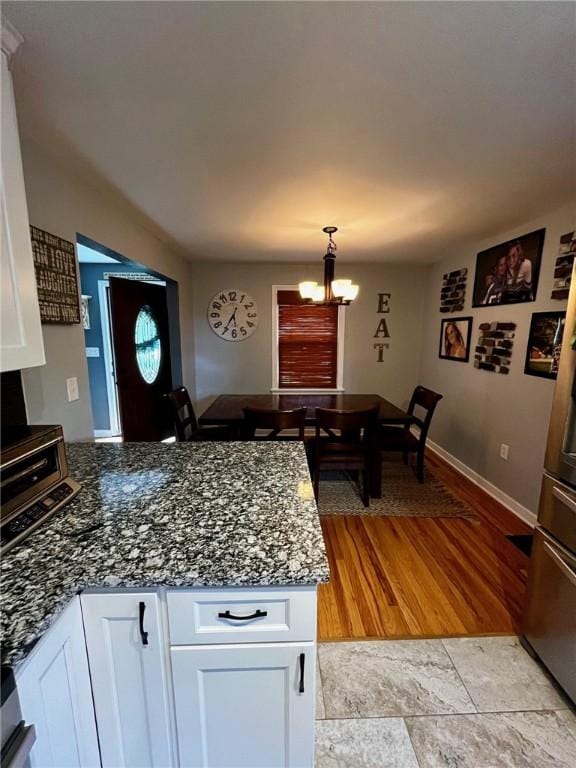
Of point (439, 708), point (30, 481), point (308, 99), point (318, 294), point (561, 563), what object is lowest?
point (439, 708)

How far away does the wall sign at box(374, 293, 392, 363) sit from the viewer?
13.9 feet

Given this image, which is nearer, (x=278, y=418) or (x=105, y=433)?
(x=278, y=418)

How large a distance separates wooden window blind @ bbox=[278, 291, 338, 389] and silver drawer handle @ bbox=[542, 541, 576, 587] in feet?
10.2

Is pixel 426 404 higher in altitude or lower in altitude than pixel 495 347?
lower

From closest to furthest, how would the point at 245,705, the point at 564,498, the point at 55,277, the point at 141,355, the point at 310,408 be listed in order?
1. the point at 245,705
2. the point at 564,498
3. the point at 55,277
4. the point at 310,408
5. the point at 141,355

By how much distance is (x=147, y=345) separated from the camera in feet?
11.8

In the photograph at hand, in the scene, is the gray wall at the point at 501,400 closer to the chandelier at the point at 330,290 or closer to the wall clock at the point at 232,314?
the chandelier at the point at 330,290

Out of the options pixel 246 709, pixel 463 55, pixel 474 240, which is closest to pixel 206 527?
pixel 246 709

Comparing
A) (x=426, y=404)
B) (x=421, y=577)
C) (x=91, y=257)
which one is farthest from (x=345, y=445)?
(x=91, y=257)

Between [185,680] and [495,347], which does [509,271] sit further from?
[185,680]

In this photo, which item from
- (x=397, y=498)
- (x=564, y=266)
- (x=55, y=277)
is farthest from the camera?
(x=397, y=498)

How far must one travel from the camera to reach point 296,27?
2.91 ft

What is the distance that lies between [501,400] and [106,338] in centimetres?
441

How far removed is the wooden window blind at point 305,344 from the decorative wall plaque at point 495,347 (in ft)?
5.53
